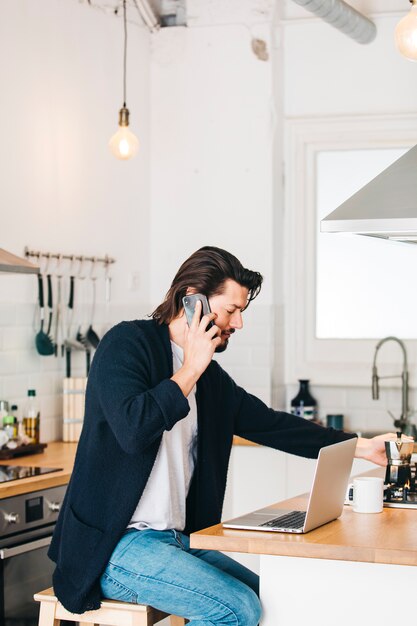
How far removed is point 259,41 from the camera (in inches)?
219

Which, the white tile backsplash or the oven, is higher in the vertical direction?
the white tile backsplash

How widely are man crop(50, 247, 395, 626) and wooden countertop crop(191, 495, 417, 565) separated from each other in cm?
16

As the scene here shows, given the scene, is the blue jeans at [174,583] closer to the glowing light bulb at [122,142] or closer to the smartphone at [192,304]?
the smartphone at [192,304]

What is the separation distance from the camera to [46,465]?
4141 mm

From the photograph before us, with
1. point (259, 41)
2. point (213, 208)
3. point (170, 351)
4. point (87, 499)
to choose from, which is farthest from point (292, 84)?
point (87, 499)

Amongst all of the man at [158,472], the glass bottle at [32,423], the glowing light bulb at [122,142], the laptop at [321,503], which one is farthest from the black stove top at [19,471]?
the glowing light bulb at [122,142]

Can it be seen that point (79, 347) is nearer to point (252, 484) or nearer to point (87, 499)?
point (252, 484)

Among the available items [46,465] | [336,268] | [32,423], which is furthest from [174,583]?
[336,268]

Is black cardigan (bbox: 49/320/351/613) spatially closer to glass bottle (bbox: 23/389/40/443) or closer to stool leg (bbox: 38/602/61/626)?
stool leg (bbox: 38/602/61/626)

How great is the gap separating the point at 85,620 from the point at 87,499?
1.12ft

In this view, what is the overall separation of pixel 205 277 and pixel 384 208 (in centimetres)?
60

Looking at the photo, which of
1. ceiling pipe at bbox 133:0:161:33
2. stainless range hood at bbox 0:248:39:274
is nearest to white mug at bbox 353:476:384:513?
stainless range hood at bbox 0:248:39:274

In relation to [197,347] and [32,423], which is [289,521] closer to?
[197,347]

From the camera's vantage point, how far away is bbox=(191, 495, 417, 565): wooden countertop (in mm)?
2385
